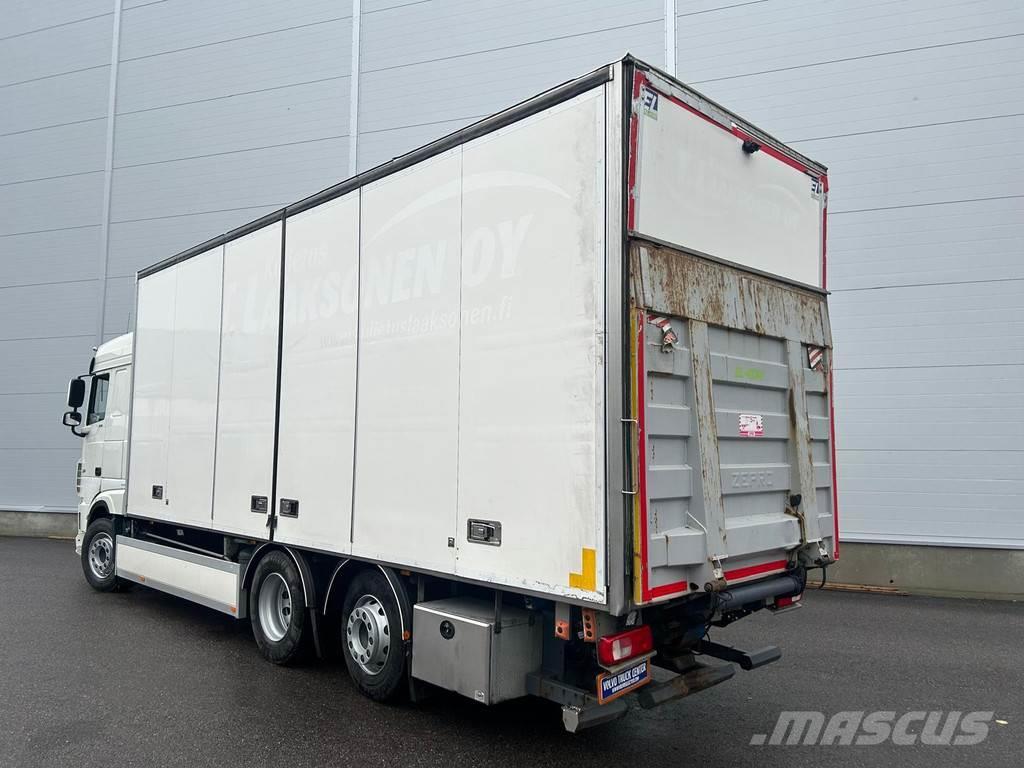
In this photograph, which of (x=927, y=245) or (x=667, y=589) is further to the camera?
(x=927, y=245)

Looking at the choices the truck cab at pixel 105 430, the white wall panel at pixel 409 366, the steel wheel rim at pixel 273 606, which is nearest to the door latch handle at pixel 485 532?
the white wall panel at pixel 409 366

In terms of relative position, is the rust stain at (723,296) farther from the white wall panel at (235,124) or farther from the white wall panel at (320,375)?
the white wall panel at (235,124)

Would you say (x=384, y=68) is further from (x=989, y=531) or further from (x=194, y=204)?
(x=989, y=531)

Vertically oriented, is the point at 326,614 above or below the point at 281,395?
below

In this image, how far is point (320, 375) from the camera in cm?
578

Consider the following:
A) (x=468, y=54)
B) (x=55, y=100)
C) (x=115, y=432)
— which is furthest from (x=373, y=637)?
(x=55, y=100)

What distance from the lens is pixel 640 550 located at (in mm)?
3707

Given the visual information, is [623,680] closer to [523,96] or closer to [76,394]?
[76,394]

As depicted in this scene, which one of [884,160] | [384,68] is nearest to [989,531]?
[884,160]

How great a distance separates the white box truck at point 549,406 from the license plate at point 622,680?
0.07 ft

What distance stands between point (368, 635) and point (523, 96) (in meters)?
9.68

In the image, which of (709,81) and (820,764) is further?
(709,81)

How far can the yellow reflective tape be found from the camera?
148 inches

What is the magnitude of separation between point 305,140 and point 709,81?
7.22 m
